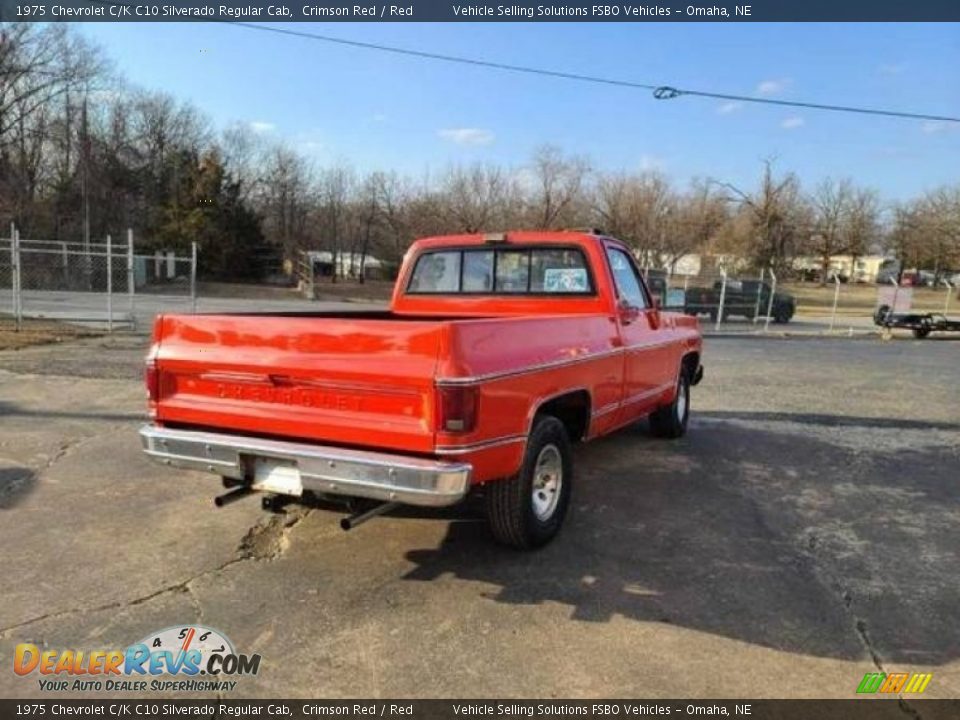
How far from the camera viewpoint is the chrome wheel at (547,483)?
465 centimetres

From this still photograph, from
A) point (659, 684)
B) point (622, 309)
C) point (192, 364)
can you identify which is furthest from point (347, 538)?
point (622, 309)

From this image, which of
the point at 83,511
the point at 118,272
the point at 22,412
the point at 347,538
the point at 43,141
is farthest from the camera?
the point at 43,141

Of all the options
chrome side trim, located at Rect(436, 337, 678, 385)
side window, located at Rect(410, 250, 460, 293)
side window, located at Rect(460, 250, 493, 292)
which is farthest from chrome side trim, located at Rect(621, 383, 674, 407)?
side window, located at Rect(410, 250, 460, 293)

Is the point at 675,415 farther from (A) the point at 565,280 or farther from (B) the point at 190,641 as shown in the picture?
(B) the point at 190,641

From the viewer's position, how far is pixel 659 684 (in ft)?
10.8

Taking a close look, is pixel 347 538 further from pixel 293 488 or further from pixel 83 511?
pixel 83 511

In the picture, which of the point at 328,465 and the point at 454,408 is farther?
the point at 328,465

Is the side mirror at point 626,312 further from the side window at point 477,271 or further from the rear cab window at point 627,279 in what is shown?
→ the side window at point 477,271

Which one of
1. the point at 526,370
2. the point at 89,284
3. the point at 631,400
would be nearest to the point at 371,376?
the point at 526,370

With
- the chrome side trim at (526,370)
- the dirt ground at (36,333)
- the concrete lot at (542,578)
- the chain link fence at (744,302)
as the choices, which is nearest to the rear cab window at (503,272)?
the chrome side trim at (526,370)

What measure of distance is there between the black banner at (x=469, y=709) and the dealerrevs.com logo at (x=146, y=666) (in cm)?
11

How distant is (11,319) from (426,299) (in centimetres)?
1523

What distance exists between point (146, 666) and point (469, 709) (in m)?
1.42

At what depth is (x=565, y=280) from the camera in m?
6.10
